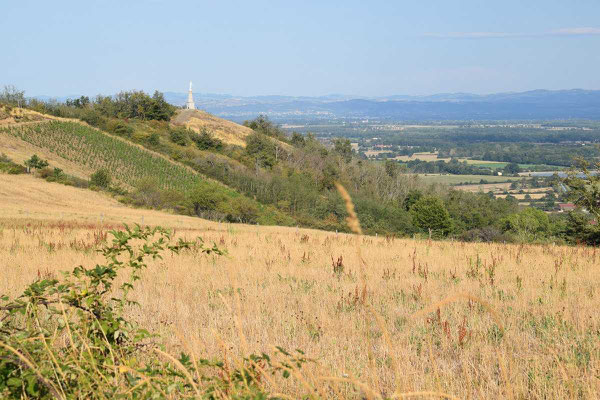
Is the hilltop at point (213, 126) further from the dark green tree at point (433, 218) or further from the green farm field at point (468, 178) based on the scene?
the green farm field at point (468, 178)

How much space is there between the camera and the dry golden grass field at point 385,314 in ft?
12.7

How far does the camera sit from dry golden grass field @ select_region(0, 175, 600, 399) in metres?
3.87

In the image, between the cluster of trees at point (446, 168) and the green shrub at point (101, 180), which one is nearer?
the green shrub at point (101, 180)

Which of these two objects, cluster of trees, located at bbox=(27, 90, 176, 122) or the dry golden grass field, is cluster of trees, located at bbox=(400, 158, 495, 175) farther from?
the dry golden grass field

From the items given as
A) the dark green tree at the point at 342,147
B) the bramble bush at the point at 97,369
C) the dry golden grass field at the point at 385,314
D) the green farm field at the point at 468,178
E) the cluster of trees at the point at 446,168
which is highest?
the bramble bush at the point at 97,369

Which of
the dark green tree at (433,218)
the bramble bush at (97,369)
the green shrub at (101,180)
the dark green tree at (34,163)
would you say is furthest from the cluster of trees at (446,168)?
the bramble bush at (97,369)

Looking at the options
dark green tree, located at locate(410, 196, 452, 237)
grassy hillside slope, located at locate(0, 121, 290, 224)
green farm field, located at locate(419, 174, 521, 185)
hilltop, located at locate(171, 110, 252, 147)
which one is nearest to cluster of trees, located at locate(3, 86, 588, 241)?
dark green tree, located at locate(410, 196, 452, 237)

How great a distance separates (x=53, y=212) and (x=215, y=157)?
59.0m

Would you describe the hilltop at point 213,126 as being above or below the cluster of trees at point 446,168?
above

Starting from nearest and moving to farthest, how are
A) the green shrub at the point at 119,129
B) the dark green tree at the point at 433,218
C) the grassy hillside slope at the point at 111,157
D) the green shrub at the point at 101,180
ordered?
the green shrub at the point at 101,180 < the grassy hillside slope at the point at 111,157 < the dark green tree at the point at 433,218 < the green shrub at the point at 119,129

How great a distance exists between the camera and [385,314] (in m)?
6.23

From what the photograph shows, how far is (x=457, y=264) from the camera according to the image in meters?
10.3

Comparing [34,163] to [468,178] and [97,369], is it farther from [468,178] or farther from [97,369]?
[468,178]

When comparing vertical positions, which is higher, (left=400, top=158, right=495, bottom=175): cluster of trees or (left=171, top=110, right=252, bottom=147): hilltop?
(left=171, top=110, right=252, bottom=147): hilltop
